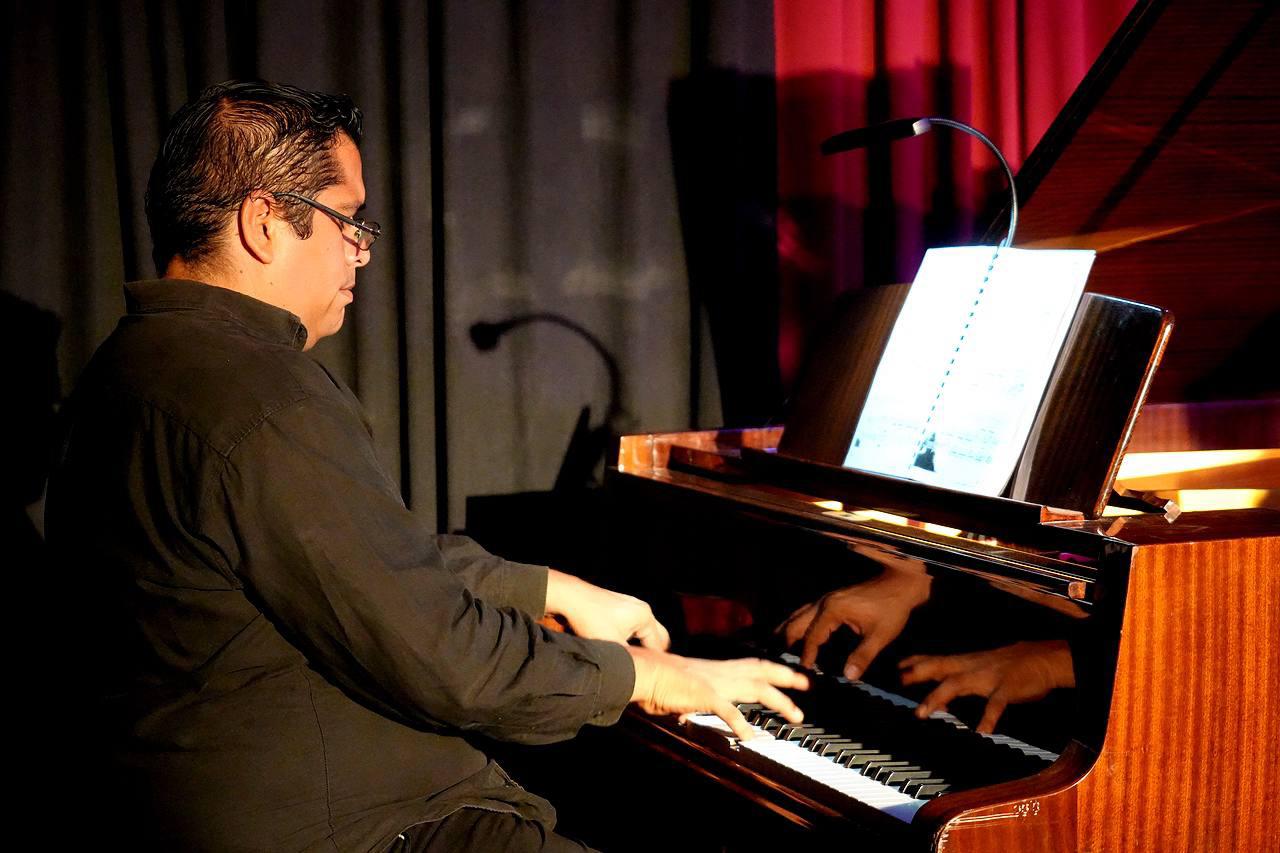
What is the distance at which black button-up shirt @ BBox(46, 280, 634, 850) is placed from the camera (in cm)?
125

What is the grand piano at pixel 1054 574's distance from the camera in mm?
1337

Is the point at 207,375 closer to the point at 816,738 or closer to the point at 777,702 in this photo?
the point at 777,702

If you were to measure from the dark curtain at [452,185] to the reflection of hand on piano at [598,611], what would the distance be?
1030 millimetres

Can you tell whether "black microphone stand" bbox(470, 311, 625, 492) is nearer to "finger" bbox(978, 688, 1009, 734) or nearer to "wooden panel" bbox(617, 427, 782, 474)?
"wooden panel" bbox(617, 427, 782, 474)

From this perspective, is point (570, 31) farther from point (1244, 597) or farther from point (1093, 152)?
point (1244, 597)

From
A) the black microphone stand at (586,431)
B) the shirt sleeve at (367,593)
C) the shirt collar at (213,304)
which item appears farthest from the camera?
the black microphone stand at (586,431)

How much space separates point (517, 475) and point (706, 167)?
942 mm

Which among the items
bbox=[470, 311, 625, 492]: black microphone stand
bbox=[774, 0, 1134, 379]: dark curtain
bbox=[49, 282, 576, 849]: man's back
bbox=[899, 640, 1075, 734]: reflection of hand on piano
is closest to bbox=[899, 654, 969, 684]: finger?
bbox=[899, 640, 1075, 734]: reflection of hand on piano

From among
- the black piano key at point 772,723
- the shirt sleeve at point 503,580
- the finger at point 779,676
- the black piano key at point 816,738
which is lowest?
the black piano key at point 772,723

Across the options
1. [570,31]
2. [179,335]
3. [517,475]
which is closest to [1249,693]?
[179,335]

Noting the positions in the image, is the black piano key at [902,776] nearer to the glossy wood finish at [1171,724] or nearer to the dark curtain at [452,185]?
the glossy wood finish at [1171,724]

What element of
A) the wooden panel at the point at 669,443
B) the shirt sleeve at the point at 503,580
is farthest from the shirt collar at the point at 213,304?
the wooden panel at the point at 669,443

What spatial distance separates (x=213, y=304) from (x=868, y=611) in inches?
38.4

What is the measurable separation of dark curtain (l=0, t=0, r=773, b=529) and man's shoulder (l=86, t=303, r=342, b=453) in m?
1.29
